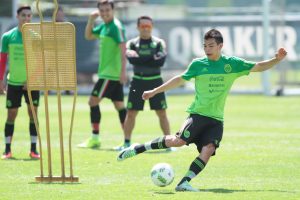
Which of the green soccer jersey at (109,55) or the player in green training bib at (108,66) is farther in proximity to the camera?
the green soccer jersey at (109,55)

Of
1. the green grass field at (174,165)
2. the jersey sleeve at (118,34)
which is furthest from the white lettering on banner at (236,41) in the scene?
the jersey sleeve at (118,34)

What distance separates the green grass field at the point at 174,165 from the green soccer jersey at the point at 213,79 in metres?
0.96

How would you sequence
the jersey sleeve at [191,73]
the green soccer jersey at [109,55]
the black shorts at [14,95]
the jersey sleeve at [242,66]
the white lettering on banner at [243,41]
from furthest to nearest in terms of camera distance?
the white lettering on banner at [243,41], the green soccer jersey at [109,55], the black shorts at [14,95], the jersey sleeve at [242,66], the jersey sleeve at [191,73]

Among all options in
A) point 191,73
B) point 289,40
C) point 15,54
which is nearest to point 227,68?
point 191,73

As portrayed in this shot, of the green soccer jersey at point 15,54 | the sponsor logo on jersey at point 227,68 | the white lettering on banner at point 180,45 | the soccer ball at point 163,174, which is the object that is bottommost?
the white lettering on banner at point 180,45

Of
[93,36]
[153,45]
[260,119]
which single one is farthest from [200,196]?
[260,119]

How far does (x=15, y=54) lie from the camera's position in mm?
14195

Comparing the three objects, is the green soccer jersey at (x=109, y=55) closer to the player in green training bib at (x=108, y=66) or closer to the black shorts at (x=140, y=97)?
the player in green training bib at (x=108, y=66)

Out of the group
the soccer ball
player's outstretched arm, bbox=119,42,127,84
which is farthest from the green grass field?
player's outstretched arm, bbox=119,42,127,84

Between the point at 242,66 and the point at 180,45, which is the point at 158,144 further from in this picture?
the point at 180,45

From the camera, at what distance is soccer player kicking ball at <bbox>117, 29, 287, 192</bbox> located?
36.0 ft

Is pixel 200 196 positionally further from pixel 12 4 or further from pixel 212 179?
pixel 12 4

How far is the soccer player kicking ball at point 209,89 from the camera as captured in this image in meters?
11.0

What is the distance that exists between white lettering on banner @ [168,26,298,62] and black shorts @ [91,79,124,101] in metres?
12.6
